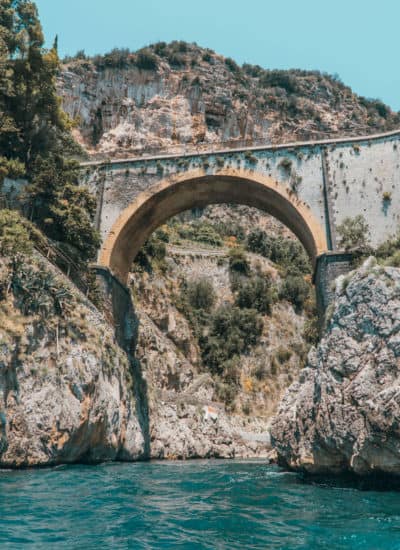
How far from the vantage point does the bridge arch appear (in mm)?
22906

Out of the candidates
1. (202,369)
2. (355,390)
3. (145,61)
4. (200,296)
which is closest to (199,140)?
(145,61)

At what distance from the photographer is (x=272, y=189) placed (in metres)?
23.3

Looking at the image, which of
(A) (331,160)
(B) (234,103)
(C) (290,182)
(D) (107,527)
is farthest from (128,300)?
(B) (234,103)

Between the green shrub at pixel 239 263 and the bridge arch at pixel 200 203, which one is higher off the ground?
the green shrub at pixel 239 263

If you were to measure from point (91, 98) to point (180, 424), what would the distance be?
36237 mm

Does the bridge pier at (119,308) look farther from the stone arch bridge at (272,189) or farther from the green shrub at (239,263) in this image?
the green shrub at (239,263)

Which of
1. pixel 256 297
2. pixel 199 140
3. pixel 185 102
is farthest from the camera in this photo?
pixel 185 102

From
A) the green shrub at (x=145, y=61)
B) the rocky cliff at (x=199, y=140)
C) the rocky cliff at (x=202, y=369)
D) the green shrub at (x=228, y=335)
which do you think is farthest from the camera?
the green shrub at (x=145, y=61)

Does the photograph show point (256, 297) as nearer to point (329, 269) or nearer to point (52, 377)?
point (329, 269)

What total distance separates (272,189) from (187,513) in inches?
635

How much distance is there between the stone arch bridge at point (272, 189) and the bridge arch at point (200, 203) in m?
0.04

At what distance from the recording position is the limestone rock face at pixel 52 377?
14.0 m

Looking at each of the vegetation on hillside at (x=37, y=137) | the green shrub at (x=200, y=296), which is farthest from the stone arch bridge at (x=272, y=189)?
the green shrub at (x=200, y=296)

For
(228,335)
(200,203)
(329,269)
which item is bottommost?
(329,269)
